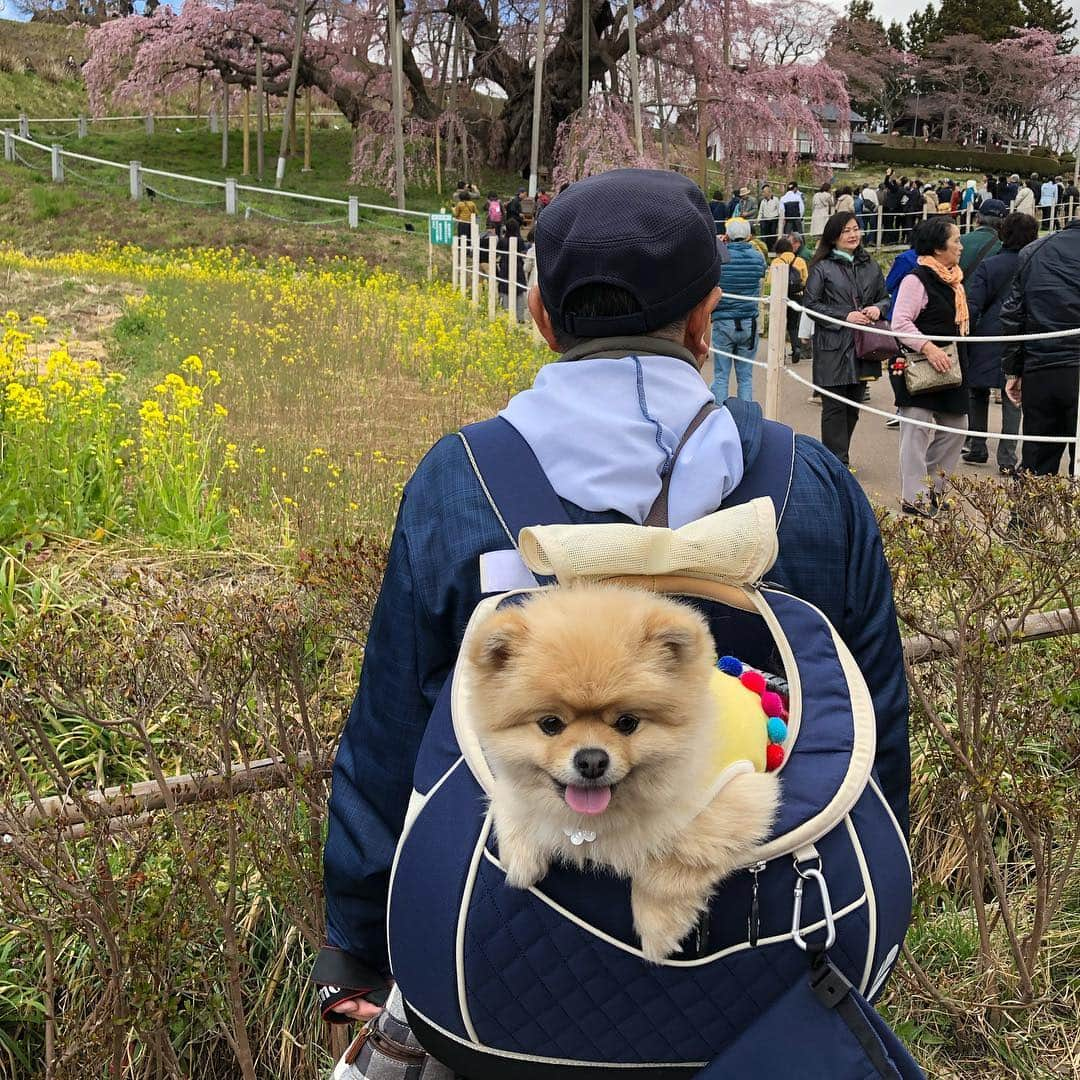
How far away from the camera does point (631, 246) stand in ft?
4.71

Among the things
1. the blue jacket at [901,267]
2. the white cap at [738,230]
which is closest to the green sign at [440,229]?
the white cap at [738,230]

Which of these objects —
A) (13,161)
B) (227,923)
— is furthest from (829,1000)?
(13,161)

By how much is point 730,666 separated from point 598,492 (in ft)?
0.94

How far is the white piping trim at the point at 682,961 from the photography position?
1.21m

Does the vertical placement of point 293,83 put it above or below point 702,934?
above

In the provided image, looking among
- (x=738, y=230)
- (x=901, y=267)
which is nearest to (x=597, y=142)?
Answer: (x=738, y=230)

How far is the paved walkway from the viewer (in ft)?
28.7

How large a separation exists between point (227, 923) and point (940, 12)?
74.8m

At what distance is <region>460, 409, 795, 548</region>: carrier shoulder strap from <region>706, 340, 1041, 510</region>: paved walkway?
5.61 m

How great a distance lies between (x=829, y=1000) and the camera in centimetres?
120

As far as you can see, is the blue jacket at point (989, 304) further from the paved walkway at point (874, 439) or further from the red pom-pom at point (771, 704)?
the red pom-pom at point (771, 704)

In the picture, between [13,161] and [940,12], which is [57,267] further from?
[940,12]

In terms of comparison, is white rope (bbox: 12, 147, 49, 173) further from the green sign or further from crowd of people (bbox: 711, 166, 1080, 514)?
crowd of people (bbox: 711, 166, 1080, 514)

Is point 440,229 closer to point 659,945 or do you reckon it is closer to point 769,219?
point 769,219
